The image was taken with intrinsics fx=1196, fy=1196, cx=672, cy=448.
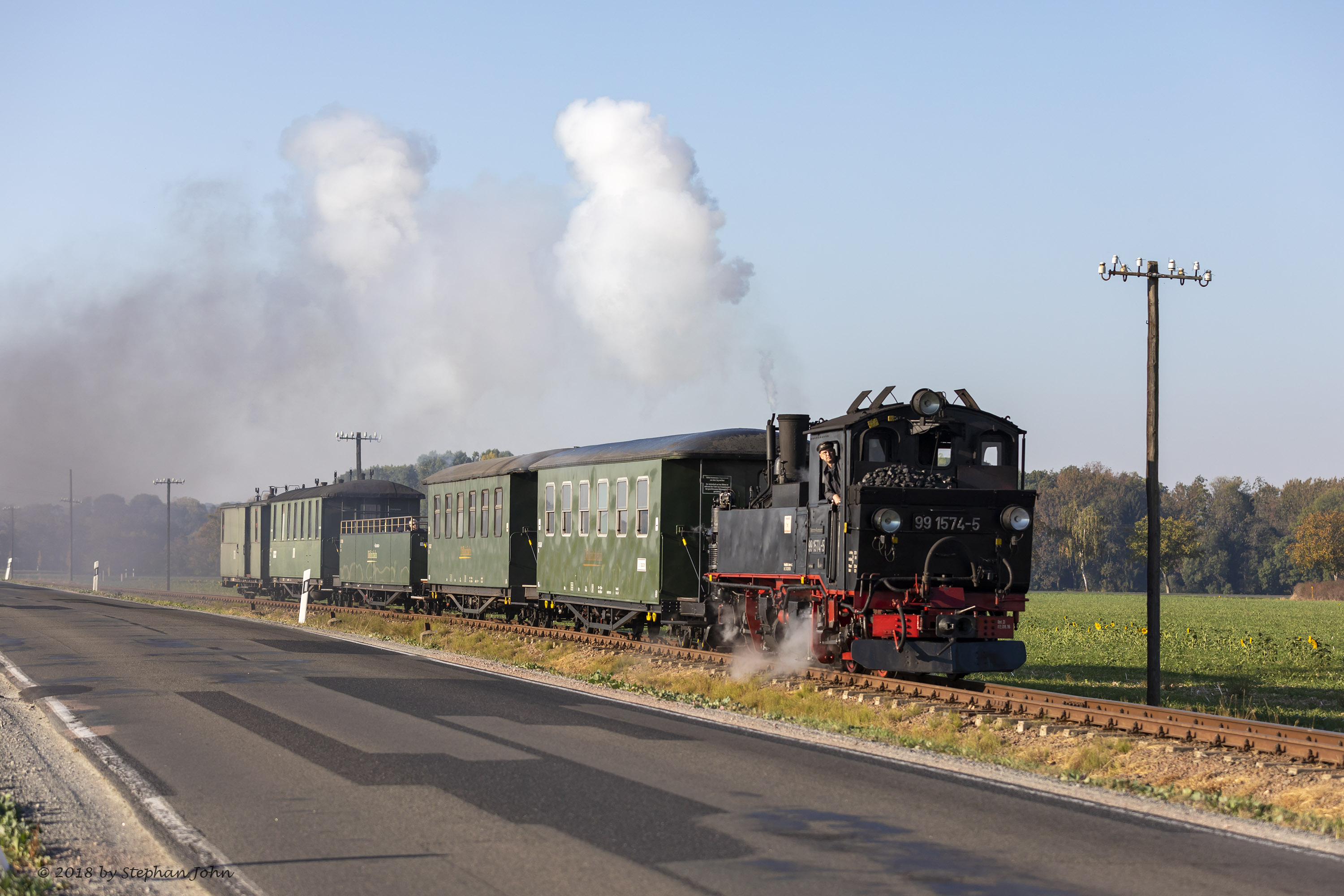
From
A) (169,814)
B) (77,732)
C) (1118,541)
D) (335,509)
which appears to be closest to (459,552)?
(335,509)

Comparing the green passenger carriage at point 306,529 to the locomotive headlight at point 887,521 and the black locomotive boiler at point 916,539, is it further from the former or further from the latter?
the locomotive headlight at point 887,521

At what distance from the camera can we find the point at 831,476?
56.0 feet

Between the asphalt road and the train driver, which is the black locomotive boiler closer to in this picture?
the train driver

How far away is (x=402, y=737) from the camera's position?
38.9ft

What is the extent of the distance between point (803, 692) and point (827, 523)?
7.85ft

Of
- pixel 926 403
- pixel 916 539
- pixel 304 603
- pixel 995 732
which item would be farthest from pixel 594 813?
pixel 304 603

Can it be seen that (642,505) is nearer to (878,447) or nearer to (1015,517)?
(878,447)

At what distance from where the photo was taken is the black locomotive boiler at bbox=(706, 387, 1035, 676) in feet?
53.4

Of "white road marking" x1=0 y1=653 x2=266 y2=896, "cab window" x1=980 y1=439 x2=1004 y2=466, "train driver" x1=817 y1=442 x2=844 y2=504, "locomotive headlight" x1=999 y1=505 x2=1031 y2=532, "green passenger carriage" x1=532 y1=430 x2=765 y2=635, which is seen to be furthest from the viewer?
"green passenger carriage" x1=532 y1=430 x2=765 y2=635

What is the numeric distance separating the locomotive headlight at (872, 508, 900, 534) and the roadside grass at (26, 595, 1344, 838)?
2364mm

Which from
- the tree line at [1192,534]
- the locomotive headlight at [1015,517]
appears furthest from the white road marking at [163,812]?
the tree line at [1192,534]

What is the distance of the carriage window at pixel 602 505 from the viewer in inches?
958

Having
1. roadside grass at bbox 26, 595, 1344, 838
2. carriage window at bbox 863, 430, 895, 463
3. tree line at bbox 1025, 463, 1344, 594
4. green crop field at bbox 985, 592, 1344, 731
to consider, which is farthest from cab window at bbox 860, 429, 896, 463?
tree line at bbox 1025, 463, 1344, 594

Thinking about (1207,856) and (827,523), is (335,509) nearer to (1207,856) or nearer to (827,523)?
(827,523)
